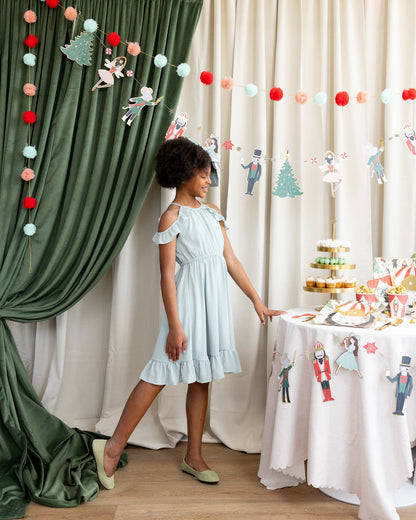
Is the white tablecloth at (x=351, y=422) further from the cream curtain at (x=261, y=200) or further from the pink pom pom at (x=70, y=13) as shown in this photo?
the pink pom pom at (x=70, y=13)

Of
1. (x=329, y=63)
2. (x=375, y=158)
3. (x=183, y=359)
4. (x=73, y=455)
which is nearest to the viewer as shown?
(x=183, y=359)

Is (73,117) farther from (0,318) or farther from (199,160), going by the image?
(0,318)

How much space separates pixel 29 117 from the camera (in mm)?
2555

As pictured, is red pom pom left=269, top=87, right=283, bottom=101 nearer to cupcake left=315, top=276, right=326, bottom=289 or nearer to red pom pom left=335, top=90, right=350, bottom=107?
red pom pom left=335, top=90, right=350, bottom=107

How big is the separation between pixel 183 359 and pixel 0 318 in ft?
3.19

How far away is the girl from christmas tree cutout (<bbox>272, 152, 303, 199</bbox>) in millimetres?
528

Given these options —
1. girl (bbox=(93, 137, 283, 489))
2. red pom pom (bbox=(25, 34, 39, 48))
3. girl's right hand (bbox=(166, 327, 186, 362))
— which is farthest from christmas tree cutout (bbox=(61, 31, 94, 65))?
girl's right hand (bbox=(166, 327, 186, 362))

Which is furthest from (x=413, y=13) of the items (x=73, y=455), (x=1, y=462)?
(x=1, y=462)

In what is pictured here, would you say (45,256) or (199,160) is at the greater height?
(199,160)

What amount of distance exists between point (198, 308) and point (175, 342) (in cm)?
18

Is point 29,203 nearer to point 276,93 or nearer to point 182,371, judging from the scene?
point 182,371

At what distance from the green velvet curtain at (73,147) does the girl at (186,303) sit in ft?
1.20

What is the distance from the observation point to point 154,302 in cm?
282

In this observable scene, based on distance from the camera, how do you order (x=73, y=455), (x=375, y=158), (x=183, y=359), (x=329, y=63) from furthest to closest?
(x=329, y=63) → (x=375, y=158) → (x=73, y=455) → (x=183, y=359)
